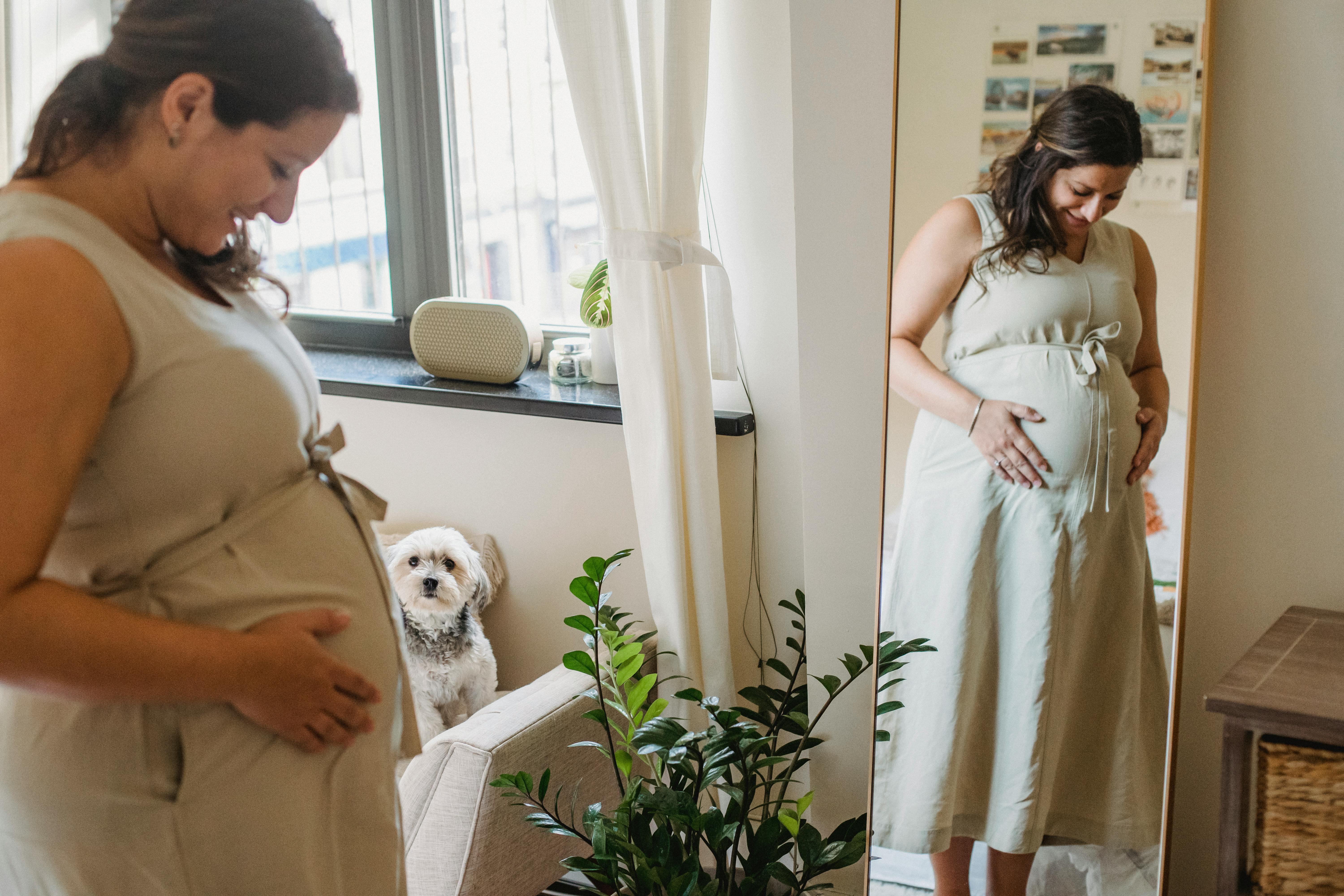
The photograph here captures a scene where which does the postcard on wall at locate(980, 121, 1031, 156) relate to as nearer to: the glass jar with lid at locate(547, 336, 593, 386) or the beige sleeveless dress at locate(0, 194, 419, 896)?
the beige sleeveless dress at locate(0, 194, 419, 896)

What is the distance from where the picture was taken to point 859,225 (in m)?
1.43

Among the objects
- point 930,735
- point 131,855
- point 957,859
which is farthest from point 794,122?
point 131,855

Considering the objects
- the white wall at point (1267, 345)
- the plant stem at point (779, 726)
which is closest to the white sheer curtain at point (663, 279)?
the plant stem at point (779, 726)

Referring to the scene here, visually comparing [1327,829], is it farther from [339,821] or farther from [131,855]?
[131,855]

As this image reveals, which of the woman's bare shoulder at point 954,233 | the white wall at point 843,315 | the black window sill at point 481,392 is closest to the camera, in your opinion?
the woman's bare shoulder at point 954,233

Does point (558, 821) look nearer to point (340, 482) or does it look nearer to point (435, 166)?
point (340, 482)

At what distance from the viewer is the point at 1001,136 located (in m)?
1.22

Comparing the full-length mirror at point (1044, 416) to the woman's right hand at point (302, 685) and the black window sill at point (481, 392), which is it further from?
the woman's right hand at point (302, 685)

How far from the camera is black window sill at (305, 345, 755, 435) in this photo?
1.96 meters

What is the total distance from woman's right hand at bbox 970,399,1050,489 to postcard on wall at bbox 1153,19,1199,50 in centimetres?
44

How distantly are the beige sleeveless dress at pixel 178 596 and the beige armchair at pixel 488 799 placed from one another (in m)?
0.62

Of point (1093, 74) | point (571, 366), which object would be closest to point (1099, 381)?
point (1093, 74)

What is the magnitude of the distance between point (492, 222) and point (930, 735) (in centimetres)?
154

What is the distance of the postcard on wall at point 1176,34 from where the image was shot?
3.79 ft
